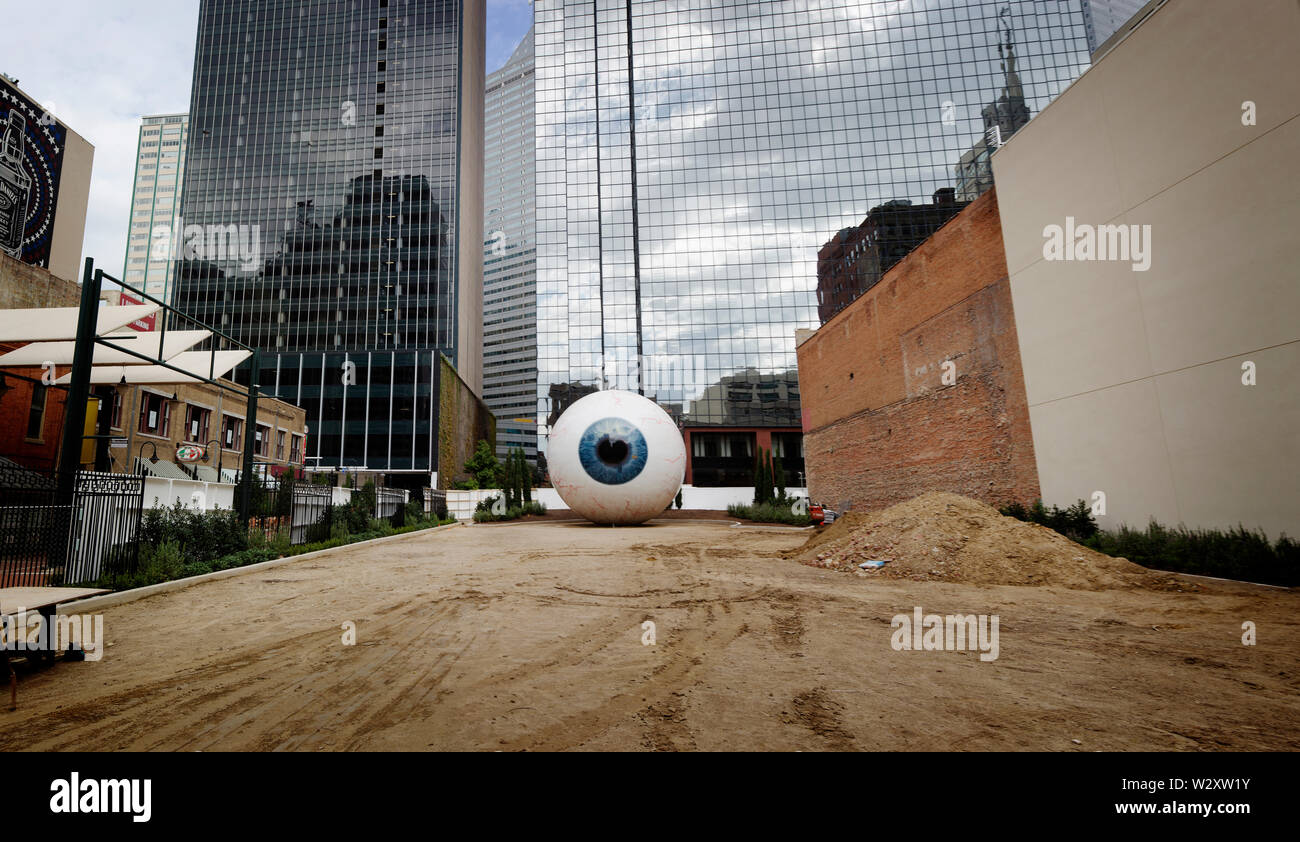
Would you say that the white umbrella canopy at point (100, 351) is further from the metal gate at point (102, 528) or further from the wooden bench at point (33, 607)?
the wooden bench at point (33, 607)

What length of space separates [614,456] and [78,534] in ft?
42.6

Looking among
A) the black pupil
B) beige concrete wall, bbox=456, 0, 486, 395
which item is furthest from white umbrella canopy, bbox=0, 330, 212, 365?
beige concrete wall, bbox=456, 0, 486, 395

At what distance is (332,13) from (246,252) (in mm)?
34096

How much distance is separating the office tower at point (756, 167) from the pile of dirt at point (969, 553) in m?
40.1

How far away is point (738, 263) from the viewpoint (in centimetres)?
5622

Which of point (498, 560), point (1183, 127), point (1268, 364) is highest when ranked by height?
point (1183, 127)

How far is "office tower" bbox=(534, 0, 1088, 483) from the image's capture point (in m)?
55.1

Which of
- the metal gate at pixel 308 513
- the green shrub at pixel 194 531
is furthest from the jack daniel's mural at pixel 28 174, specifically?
the green shrub at pixel 194 531

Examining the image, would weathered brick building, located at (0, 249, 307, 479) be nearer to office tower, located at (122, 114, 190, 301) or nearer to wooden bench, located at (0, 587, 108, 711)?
wooden bench, located at (0, 587, 108, 711)

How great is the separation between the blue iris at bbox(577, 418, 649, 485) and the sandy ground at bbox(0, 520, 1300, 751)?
423 inches

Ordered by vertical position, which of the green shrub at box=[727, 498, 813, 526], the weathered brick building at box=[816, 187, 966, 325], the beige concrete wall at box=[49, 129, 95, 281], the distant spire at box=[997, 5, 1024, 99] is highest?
the distant spire at box=[997, 5, 1024, 99]

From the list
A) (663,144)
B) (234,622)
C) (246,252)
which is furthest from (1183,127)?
(246,252)
